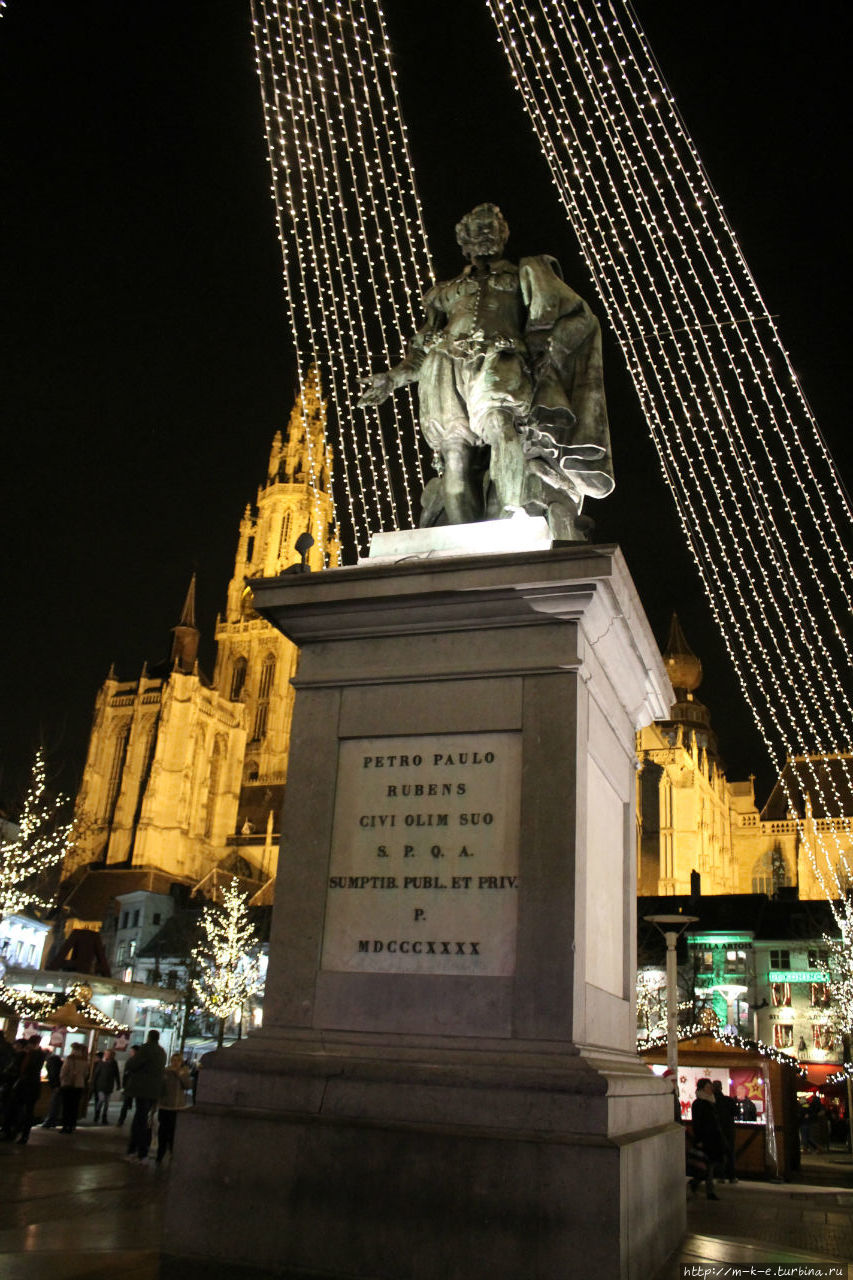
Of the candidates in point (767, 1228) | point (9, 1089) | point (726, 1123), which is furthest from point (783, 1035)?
point (767, 1228)

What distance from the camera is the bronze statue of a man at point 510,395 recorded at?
5379 millimetres

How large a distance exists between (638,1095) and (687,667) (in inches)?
2995

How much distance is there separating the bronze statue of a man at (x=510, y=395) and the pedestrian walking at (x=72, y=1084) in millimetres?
11523

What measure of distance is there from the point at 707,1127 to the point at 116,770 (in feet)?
248

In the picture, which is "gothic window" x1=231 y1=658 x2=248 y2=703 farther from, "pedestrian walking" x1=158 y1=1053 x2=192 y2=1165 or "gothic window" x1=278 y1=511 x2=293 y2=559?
"pedestrian walking" x1=158 y1=1053 x2=192 y2=1165

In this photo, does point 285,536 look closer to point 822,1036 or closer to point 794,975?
point 794,975

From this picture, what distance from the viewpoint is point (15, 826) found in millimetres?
36844

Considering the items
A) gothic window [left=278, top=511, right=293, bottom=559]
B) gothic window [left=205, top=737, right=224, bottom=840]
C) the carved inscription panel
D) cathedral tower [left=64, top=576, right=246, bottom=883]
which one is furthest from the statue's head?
gothic window [left=278, top=511, right=293, bottom=559]

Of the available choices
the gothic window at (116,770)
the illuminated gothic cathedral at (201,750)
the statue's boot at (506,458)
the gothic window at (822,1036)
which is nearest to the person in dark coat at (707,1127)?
the statue's boot at (506,458)

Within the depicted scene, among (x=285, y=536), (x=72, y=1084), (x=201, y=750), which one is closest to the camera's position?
(x=72, y=1084)

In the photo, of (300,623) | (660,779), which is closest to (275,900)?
(300,623)

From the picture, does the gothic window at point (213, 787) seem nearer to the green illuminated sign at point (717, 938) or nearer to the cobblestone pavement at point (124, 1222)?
the green illuminated sign at point (717, 938)

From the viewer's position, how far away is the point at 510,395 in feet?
17.4

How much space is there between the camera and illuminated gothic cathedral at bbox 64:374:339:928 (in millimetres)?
73688
